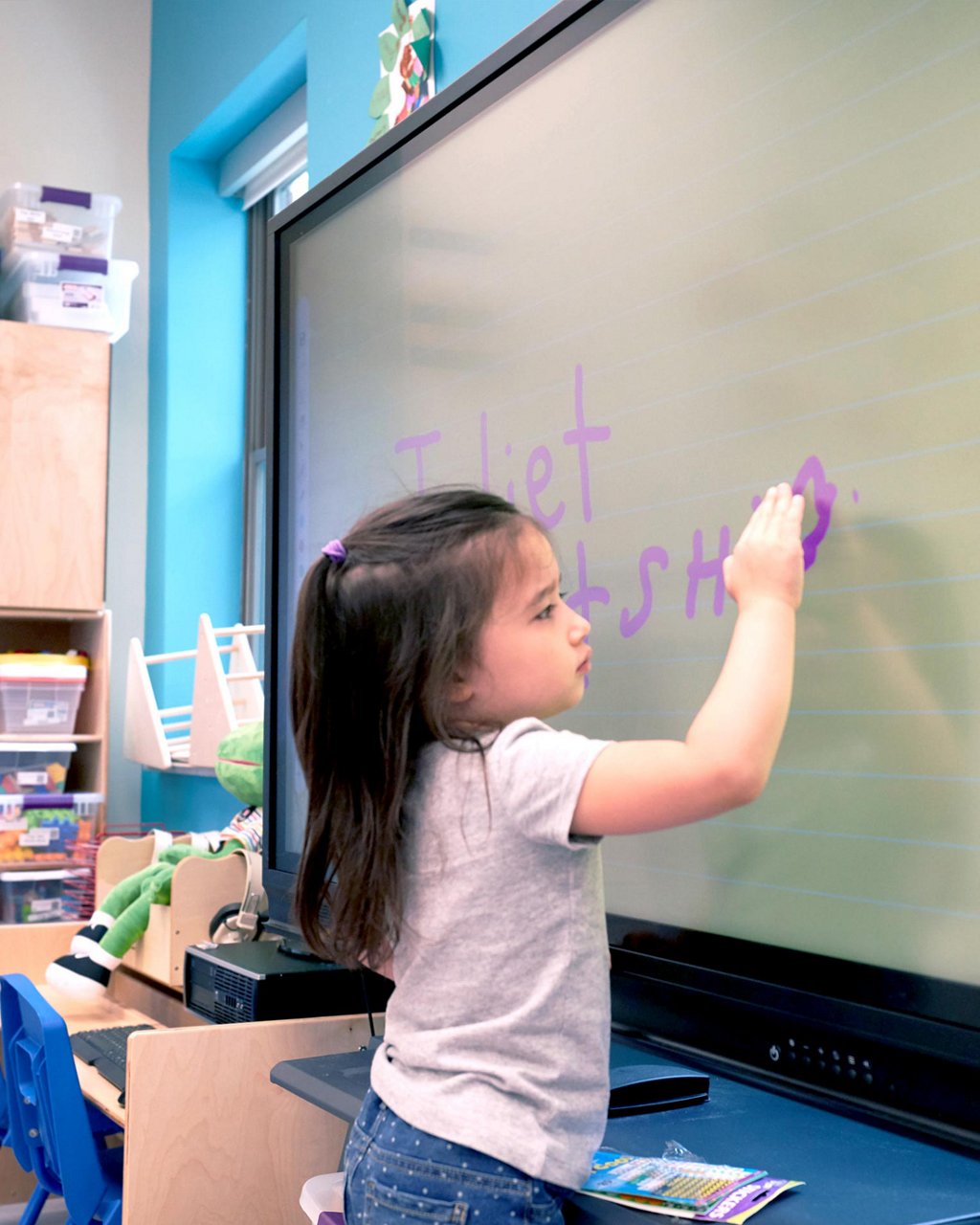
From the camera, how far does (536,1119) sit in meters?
Result: 0.73

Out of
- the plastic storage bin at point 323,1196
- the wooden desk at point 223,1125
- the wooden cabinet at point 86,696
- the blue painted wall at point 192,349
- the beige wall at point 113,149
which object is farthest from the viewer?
the beige wall at point 113,149

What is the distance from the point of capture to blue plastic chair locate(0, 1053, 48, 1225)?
1.70 meters

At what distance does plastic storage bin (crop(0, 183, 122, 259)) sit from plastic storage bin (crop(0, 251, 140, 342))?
0.09ft

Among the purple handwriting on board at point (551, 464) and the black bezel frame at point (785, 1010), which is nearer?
the black bezel frame at point (785, 1010)

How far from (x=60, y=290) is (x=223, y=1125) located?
2248 mm

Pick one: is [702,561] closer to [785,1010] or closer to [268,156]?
[785,1010]

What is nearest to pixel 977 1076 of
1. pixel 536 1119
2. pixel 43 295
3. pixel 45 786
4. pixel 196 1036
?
pixel 536 1119

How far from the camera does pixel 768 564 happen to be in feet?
2.55

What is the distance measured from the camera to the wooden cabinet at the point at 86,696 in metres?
2.96

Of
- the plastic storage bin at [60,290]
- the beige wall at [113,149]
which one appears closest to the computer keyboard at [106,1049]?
the beige wall at [113,149]

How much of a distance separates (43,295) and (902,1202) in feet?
9.30

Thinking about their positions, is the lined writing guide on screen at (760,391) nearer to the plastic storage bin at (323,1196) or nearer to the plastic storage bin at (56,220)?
the plastic storage bin at (323,1196)

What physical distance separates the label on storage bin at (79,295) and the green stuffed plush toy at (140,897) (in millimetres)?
1458

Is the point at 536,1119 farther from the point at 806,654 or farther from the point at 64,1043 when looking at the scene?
the point at 64,1043
